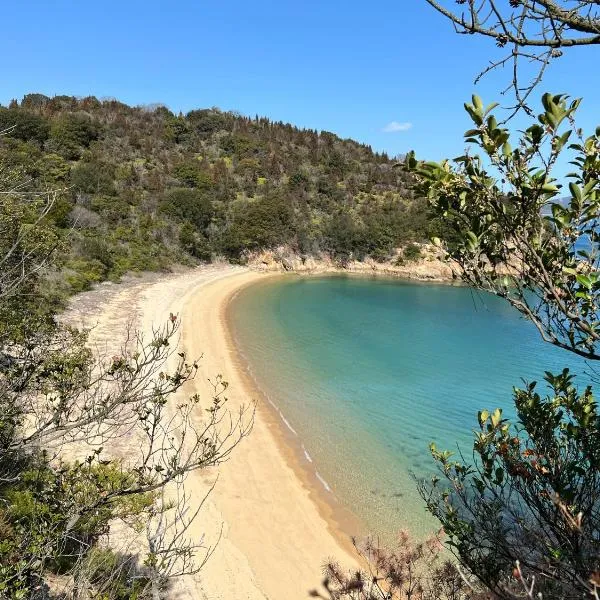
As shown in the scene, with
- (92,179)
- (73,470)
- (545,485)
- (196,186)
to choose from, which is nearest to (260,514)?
(73,470)

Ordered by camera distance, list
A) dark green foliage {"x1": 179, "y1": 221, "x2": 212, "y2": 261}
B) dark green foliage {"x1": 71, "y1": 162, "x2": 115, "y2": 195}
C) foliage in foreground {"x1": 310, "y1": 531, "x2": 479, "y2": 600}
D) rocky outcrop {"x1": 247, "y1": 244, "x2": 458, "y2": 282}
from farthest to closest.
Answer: rocky outcrop {"x1": 247, "y1": 244, "x2": 458, "y2": 282} → dark green foliage {"x1": 179, "y1": 221, "x2": 212, "y2": 261} → dark green foliage {"x1": 71, "y1": 162, "x2": 115, "y2": 195} → foliage in foreground {"x1": 310, "y1": 531, "x2": 479, "y2": 600}

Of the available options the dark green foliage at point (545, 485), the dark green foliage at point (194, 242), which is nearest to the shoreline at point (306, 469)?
the dark green foliage at point (545, 485)

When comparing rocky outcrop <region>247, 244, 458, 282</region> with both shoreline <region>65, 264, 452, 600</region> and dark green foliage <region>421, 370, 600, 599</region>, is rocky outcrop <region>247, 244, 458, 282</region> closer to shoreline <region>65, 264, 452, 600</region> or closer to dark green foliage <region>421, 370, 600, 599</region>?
shoreline <region>65, 264, 452, 600</region>

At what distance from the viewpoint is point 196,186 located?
55.6 metres

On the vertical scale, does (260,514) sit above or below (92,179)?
below

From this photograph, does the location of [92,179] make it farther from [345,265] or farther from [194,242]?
[345,265]

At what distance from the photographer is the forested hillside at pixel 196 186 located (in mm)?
41062

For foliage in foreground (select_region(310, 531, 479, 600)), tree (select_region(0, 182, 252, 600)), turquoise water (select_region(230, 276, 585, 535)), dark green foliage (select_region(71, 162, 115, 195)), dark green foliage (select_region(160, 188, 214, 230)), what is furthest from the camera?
dark green foliage (select_region(160, 188, 214, 230))

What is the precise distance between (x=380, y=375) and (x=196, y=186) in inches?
1623

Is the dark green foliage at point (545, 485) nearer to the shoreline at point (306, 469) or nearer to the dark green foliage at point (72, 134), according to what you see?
the shoreline at point (306, 469)

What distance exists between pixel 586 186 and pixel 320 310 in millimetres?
31693

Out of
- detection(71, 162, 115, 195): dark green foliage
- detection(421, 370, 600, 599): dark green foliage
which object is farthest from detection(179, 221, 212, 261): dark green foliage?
detection(421, 370, 600, 599): dark green foliage

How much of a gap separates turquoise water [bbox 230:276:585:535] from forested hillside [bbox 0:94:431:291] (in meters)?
11.7

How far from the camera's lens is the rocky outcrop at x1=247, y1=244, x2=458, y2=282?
170 feet
